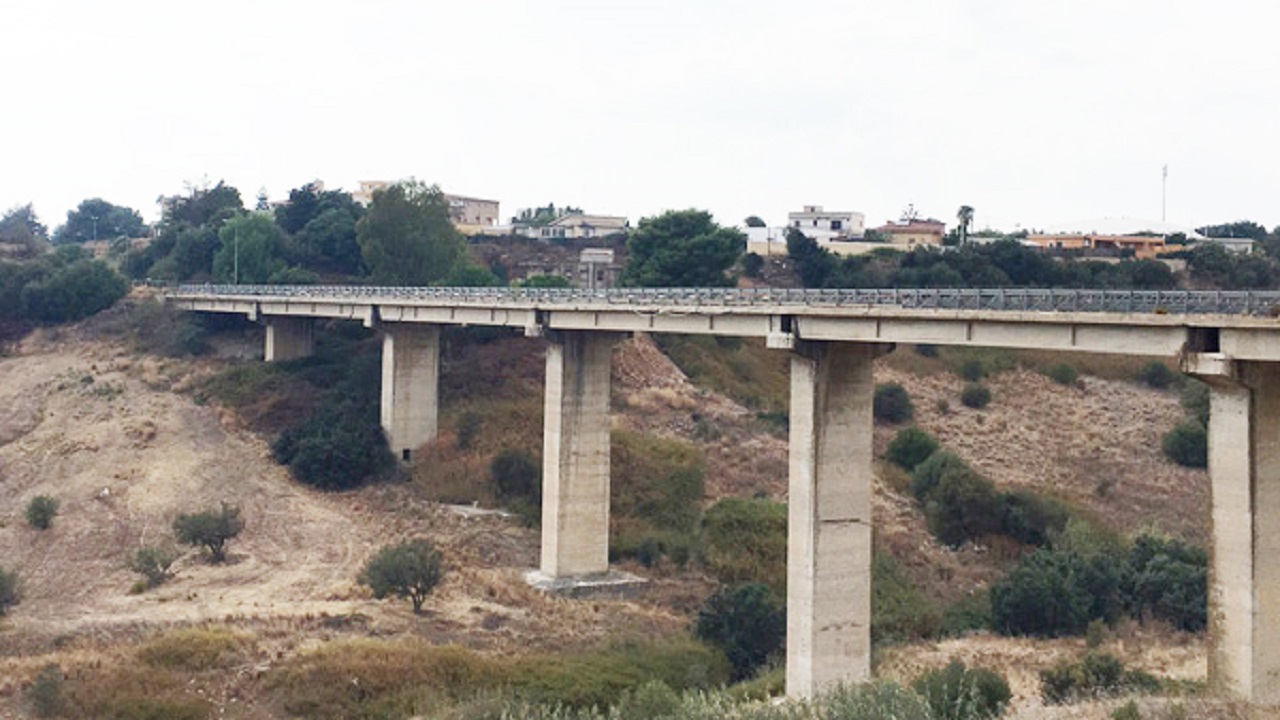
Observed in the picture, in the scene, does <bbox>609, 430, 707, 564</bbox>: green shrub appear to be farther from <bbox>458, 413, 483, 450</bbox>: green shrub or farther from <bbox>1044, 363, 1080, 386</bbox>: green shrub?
<bbox>1044, 363, 1080, 386</bbox>: green shrub

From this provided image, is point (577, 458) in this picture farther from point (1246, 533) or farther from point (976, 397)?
point (976, 397)

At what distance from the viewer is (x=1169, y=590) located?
154ft

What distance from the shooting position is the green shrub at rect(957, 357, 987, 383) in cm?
8656

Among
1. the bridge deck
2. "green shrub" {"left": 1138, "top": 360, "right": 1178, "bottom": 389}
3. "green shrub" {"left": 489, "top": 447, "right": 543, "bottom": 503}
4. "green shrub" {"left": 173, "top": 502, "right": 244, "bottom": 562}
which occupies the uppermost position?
the bridge deck

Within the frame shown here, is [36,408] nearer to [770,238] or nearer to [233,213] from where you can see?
[233,213]

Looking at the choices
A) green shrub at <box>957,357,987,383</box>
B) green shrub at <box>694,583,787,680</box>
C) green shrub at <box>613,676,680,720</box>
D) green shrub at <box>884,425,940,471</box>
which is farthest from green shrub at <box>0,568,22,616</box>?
green shrub at <box>957,357,987,383</box>

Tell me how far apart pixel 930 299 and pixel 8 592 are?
108 feet

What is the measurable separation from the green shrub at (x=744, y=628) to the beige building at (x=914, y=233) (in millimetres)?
82499

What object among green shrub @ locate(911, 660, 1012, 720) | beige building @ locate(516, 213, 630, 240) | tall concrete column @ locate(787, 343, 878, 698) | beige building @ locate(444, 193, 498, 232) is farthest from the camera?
beige building @ locate(444, 193, 498, 232)

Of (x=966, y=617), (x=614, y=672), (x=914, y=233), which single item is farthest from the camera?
(x=914, y=233)

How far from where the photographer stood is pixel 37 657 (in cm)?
3978

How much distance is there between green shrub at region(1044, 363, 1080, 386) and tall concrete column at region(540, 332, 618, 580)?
43574 millimetres

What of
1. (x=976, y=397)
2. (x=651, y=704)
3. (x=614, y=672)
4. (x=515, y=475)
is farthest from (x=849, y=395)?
(x=976, y=397)

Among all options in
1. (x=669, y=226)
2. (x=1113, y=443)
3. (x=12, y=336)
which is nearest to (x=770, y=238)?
(x=669, y=226)
